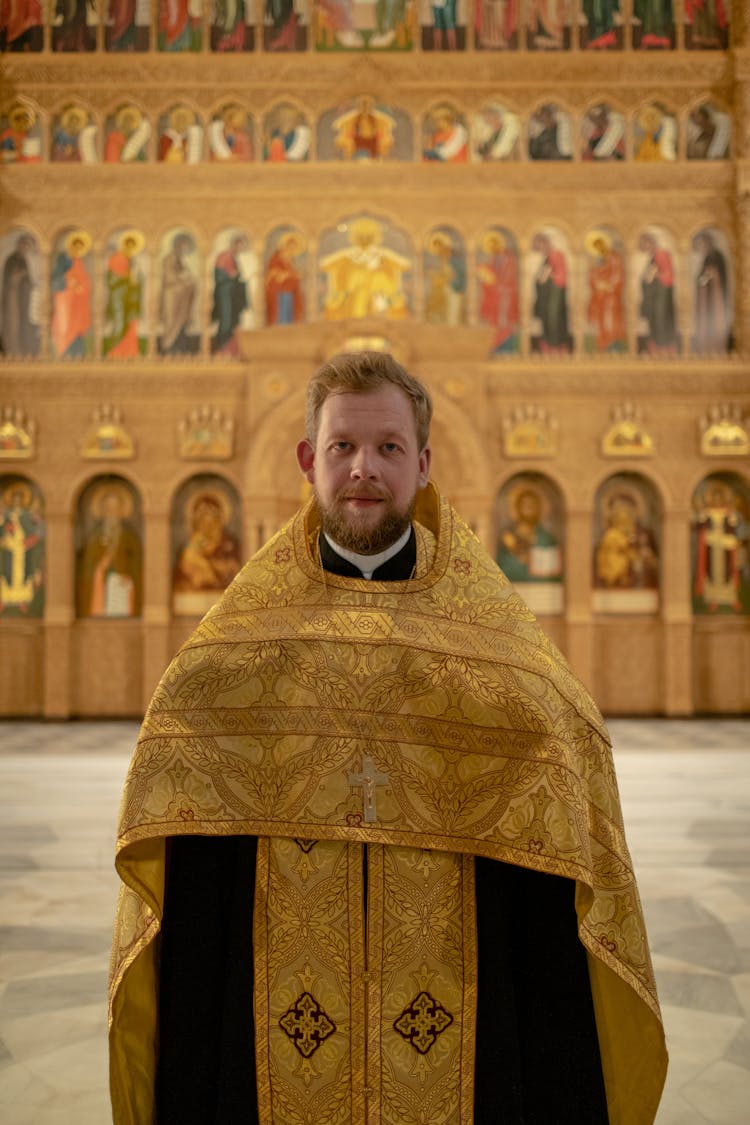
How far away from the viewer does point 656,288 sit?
15.4 m

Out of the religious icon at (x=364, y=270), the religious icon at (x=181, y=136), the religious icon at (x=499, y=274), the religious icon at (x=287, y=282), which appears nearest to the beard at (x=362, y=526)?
the religious icon at (x=364, y=270)

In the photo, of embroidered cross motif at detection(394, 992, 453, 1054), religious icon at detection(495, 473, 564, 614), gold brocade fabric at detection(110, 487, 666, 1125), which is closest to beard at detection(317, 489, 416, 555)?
gold brocade fabric at detection(110, 487, 666, 1125)

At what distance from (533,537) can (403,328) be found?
3733 mm

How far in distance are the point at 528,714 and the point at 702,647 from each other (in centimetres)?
1385

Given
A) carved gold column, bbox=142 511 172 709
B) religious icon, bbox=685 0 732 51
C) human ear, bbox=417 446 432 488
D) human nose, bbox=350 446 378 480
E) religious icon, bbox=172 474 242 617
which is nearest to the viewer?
human nose, bbox=350 446 378 480

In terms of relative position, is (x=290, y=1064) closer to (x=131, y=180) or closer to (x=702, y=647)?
(x=702, y=647)

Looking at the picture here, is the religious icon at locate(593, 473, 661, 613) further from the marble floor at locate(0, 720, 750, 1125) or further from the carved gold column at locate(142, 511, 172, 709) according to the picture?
the carved gold column at locate(142, 511, 172, 709)

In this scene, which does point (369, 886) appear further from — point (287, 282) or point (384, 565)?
point (287, 282)

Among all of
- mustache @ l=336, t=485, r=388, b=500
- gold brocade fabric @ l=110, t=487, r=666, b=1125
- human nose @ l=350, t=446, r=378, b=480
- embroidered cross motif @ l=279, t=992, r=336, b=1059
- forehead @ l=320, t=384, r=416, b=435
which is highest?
forehead @ l=320, t=384, r=416, b=435

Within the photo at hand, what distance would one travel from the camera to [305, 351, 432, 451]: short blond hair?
195 centimetres

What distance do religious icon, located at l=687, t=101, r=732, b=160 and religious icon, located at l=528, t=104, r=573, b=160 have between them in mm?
1963

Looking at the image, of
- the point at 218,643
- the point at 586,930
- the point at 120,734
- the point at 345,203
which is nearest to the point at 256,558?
the point at 218,643

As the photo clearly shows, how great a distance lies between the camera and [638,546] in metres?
15.0

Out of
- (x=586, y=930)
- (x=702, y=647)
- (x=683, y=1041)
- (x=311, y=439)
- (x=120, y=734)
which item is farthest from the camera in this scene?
(x=702, y=647)
